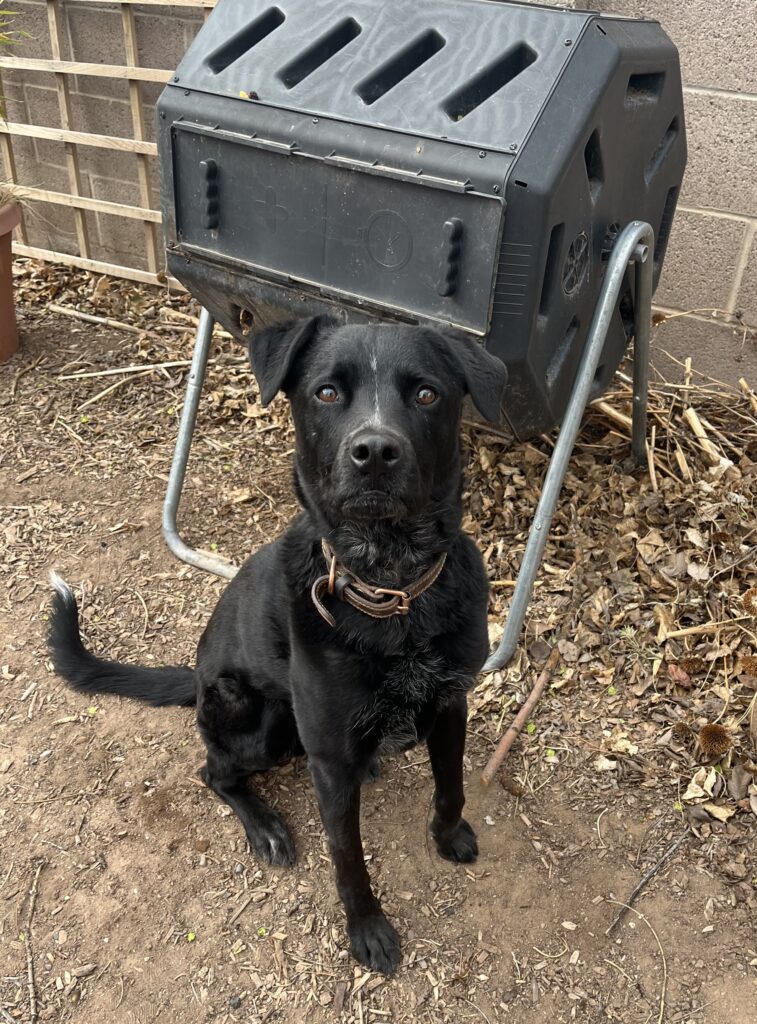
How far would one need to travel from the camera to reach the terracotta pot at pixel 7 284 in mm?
4570

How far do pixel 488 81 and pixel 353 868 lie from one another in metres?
2.15

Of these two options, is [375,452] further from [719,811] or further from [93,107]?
[93,107]

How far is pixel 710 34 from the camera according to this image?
3.52 meters

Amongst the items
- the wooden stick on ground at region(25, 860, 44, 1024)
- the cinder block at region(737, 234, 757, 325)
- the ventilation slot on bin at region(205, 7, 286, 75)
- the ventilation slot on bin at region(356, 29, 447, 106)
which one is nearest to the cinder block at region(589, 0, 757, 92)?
the cinder block at region(737, 234, 757, 325)

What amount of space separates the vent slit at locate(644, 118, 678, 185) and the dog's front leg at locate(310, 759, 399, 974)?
2196 millimetres

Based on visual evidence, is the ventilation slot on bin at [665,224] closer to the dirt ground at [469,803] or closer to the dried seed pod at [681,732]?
the dirt ground at [469,803]

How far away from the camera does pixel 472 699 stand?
288 cm

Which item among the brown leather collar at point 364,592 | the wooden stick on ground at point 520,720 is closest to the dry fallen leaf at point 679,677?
the wooden stick on ground at point 520,720

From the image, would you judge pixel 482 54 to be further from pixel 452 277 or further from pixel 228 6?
pixel 228 6

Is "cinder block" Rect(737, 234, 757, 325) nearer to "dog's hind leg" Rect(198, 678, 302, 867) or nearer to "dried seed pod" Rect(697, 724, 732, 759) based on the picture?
"dried seed pod" Rect(697, 724, 732, 759)

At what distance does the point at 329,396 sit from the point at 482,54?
119 cm

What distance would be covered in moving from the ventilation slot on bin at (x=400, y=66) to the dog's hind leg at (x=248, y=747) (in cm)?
175

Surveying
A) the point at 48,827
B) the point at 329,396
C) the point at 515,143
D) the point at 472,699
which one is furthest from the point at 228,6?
the point at 48,827

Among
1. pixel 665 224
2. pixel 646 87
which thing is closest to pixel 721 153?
pixel 665 224
